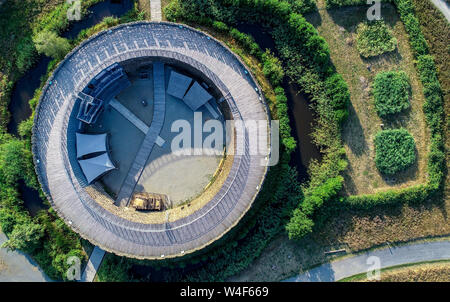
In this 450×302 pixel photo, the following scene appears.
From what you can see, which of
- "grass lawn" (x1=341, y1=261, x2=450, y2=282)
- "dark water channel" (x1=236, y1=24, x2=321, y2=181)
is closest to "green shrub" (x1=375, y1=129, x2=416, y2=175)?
"dark water channel" (x1=236, y1=24, x2=321, y2=181)

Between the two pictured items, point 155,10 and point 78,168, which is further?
point 155,10

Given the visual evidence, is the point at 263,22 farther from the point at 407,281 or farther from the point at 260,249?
the point at 407,281

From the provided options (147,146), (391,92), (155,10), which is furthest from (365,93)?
(155,10)

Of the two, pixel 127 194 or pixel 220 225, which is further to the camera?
pixel 127 194

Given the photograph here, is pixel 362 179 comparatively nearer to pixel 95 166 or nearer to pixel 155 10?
pixel 95 166

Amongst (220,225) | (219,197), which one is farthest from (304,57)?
(220,225)

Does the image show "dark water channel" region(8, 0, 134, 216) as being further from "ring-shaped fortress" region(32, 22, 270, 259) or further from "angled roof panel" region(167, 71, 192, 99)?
"angled roof panel" region(167, 71, 192, 99)

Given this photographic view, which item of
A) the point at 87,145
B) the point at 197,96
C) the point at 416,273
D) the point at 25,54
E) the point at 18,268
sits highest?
the point at 25,54
